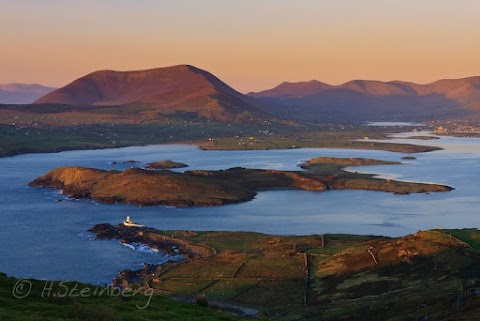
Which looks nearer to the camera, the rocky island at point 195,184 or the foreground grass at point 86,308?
the foreground grass at point 86,308

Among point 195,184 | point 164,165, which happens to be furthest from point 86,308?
point 164,165

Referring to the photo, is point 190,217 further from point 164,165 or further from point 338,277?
point 164,165

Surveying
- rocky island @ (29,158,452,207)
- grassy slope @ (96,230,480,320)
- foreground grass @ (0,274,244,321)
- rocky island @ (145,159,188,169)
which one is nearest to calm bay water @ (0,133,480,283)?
rocky island @ (29,158,452,207)

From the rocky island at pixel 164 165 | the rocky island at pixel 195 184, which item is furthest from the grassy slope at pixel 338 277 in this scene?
the rocky island at pixel 164 165

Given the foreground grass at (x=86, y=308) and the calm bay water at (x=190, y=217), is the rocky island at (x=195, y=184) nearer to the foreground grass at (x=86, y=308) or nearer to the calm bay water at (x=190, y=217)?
the calm bay water at (x=190, y=217)

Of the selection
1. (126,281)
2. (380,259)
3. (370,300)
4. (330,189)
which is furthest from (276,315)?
(330,189)
